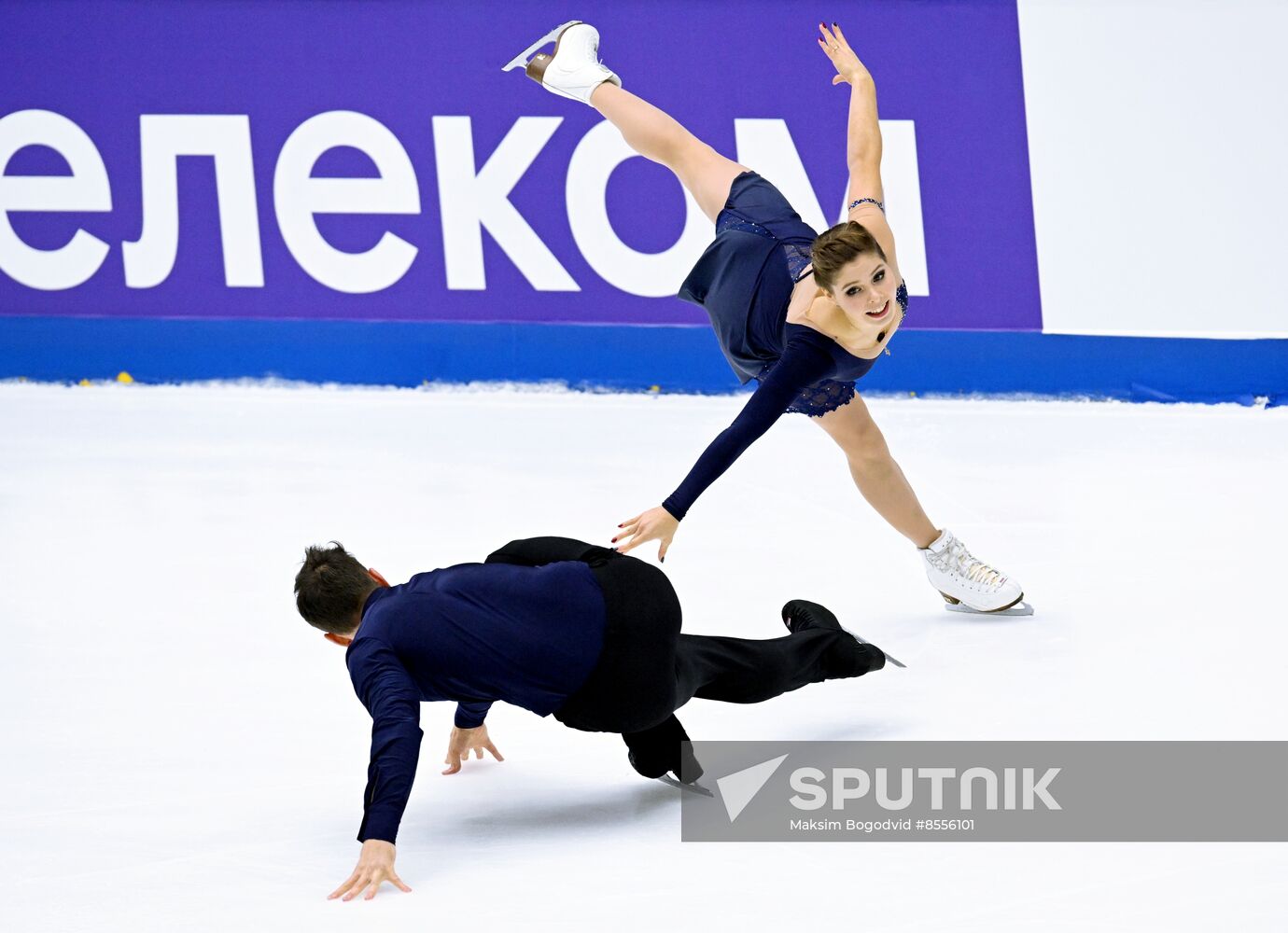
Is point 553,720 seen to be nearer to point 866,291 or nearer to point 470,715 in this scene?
point 470,715

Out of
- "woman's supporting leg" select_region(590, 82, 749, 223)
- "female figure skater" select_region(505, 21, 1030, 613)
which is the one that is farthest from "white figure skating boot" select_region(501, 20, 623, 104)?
"woman's supporting leg" select_region(590, 82, 749, 223)

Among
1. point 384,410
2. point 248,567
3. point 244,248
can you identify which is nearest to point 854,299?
point 248,567

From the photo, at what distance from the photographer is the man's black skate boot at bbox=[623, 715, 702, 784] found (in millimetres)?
2467

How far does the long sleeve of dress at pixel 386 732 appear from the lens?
2086mm

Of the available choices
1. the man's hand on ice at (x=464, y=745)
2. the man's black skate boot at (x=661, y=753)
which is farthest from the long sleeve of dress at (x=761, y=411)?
the man's hand on ice at (x=464, y=745)

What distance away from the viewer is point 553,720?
2859mm

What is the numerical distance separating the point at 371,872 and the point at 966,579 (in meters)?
1.83

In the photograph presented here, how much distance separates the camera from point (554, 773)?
2.59 metres

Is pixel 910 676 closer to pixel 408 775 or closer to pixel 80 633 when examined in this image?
Result: pixel 408 775

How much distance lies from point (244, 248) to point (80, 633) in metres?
3.27

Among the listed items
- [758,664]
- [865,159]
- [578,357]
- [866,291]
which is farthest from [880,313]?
[578,357]

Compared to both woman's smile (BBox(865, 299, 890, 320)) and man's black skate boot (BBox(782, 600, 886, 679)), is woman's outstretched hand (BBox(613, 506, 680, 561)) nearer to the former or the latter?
→ man's black skate boot (BBox(782, 600, 886, 679))

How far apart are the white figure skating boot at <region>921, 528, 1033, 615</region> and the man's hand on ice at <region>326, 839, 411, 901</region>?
1.79 m

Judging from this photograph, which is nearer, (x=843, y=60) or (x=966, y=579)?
(x=843, y=60)
